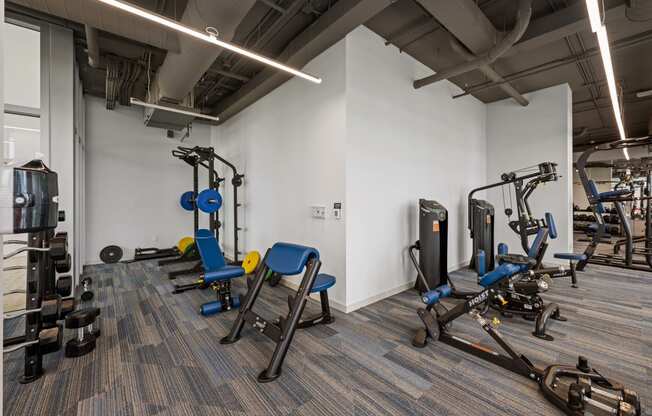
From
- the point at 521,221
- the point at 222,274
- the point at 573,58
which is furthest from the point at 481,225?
the point at 222,274

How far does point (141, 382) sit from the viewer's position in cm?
201

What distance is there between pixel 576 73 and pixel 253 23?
5.67 m

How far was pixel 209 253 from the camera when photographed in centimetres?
344

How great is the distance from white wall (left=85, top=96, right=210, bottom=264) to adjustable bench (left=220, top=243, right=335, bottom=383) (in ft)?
16.3

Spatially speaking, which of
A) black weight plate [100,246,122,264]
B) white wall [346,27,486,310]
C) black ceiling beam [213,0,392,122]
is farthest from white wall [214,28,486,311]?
black weight plate [100,246,122,264]

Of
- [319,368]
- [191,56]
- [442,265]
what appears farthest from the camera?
[442,265]

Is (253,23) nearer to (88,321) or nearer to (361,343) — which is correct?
(88,321)

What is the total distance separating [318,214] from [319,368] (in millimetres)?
1938

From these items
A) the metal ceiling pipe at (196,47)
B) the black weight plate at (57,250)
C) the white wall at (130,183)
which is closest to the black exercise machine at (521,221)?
the metal ceiling pipe at (196,47)

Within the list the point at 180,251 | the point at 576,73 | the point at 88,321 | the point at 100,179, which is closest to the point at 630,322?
the point at 576,73

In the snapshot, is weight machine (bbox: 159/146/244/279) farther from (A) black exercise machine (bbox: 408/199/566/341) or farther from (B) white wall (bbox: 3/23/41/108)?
(A) black exercise machine (bbox: 408/199/566/341)

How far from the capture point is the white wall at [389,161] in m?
3.37

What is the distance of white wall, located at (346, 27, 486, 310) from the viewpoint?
3371 millimetres

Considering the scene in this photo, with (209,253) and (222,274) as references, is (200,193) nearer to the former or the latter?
(209,253)
